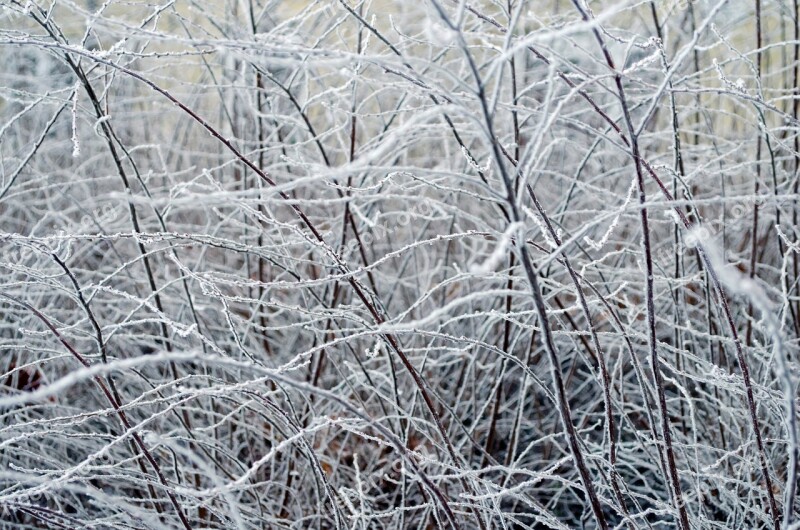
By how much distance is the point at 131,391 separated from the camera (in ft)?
5.32

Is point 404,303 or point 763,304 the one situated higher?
point 763,304

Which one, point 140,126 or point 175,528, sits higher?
point 140,126

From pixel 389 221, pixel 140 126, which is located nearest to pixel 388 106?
pixel 389 221

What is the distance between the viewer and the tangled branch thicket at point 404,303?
80 cm

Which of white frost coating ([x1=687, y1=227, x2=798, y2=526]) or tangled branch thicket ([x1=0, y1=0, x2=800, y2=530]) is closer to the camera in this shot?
white frost coating ([x1=687, y1=227, x2=798, y2=526])

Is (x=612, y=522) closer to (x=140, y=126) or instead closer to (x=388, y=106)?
(x=388, y=106)

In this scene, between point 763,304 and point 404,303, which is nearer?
point 763,304

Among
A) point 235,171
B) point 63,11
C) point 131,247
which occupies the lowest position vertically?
point 131,247

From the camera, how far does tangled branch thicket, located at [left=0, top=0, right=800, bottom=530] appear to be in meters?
0.80

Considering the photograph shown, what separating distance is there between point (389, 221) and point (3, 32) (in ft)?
4.16

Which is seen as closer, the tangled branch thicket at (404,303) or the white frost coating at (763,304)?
the white frost coating at (763,304)

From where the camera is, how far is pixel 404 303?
1.77m

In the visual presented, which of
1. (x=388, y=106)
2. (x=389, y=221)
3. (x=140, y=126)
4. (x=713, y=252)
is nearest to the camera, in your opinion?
(x=713, y=252)

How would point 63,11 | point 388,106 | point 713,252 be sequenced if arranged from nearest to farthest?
point 713,252
point 388,106
point 63,11
